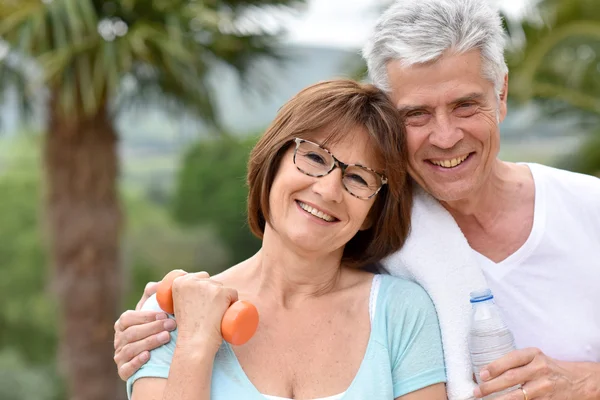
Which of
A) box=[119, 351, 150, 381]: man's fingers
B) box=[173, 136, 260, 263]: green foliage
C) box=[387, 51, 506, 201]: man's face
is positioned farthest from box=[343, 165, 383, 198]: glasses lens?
box=[173, 136, 260, 263]: green foliage

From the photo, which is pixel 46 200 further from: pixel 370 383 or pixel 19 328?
pixel 19 328

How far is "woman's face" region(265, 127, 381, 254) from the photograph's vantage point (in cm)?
202

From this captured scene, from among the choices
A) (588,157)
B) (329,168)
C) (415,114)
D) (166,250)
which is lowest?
(329,168)

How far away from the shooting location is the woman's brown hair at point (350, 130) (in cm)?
204

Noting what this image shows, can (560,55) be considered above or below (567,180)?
above

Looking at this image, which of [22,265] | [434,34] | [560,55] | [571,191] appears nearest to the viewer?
[434,34]

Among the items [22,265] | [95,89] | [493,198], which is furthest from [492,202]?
[22,265]

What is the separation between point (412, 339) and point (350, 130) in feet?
1.87

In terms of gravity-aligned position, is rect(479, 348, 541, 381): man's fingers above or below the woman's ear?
below

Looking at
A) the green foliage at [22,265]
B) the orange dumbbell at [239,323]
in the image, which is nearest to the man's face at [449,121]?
the orange dumbbell at [239,323]

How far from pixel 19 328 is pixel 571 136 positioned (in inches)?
423

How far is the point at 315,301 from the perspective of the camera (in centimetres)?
220

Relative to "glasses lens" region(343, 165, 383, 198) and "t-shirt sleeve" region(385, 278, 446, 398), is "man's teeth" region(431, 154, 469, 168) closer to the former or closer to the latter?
"glasses lens" region(343, 165, 383, 198)

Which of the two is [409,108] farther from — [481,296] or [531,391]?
[531,391]
